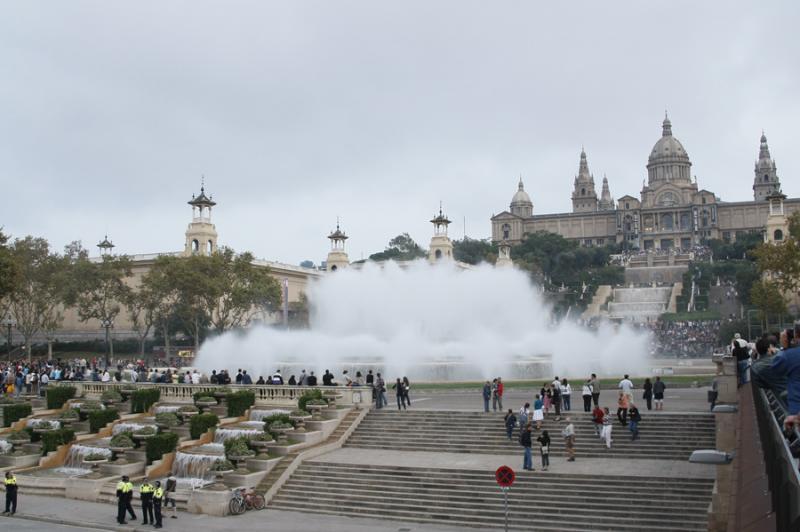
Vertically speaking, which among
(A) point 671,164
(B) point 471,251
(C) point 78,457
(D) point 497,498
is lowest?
(D) point 497,498

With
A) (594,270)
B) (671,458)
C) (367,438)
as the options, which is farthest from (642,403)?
(594,270)

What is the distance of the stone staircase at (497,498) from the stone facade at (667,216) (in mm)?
157592

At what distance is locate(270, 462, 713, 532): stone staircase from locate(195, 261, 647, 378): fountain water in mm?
20386

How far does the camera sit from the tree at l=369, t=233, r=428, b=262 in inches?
5421

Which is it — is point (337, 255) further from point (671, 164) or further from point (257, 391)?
point (671, 164)

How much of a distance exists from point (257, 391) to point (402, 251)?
11331cm

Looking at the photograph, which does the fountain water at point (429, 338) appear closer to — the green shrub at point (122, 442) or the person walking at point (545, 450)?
the green shrub at point (122, 442)

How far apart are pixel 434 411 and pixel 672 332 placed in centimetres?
5363

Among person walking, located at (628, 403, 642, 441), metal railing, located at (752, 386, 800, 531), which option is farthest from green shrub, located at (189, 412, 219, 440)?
metal railing, located at (752, 386, 800, 531)

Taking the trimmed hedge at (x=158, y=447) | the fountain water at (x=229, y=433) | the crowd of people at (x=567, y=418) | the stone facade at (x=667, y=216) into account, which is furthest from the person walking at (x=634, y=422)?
the stone facade at (x=667, y=216)

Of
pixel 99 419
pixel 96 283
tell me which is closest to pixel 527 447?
pixel 99 419

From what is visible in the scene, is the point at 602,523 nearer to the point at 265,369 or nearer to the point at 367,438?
the point at 367,438

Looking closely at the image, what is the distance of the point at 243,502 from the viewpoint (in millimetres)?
23141

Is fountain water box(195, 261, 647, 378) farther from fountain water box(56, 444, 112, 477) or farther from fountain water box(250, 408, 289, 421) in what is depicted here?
fountain water box(56, 444, 112, 477)
